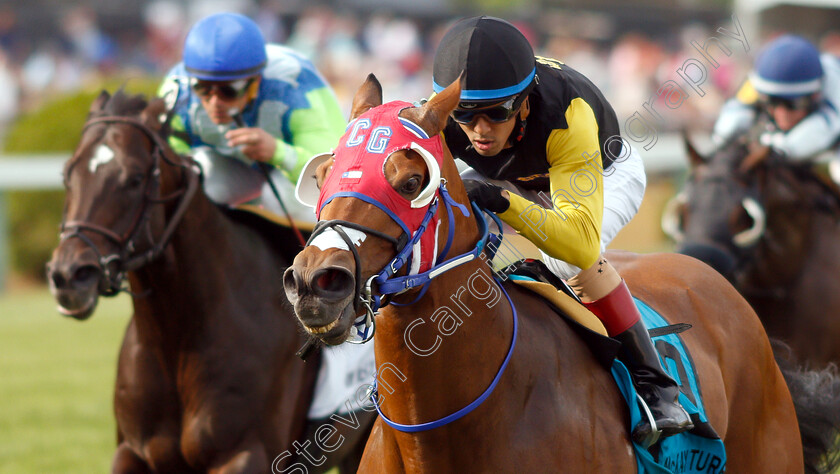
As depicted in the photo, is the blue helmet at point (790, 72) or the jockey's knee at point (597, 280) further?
the blue helmet at point (790, 72)

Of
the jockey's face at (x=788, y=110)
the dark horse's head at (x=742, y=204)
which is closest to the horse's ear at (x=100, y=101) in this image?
the dark horse's head at (x=742, y=204)

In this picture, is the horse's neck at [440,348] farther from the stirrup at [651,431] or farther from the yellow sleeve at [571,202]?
the stirrup at [651,431]

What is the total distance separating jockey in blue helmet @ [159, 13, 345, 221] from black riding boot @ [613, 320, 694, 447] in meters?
1.82

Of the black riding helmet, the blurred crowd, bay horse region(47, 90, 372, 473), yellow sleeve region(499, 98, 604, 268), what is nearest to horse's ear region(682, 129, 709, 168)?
bay horse region(47, 90, 372, 473)

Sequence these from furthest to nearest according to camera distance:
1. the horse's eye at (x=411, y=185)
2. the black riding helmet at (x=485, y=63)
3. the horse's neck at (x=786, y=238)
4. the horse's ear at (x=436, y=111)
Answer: the horse's neck at (x=786, y=238) → the black riding helmet at (x=485, y=63) → the horse's ear at (x=436, y=111) → the horse's eye at (x=411, y=185)

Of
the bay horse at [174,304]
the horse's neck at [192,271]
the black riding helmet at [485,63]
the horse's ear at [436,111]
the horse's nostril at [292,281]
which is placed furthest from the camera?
the horse's neck at [192,271]

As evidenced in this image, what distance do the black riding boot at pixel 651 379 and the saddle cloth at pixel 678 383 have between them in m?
0.07

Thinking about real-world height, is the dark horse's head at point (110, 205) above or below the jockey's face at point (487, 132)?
below

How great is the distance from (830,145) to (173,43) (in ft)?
49.5

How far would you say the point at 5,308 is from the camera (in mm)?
12109

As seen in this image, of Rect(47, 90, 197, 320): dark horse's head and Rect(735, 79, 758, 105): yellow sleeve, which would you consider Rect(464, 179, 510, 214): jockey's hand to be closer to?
Rect(47, 90, 197, 320): dark horse's head

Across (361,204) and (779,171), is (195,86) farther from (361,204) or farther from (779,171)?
(779,171)

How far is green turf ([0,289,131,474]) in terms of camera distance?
6.65 metres

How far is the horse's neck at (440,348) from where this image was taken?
2783mm
